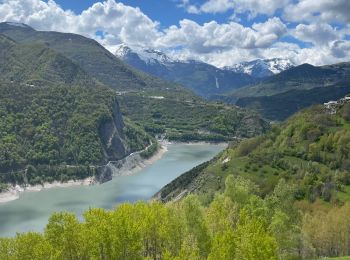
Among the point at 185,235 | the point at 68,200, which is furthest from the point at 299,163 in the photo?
the point at 68,200

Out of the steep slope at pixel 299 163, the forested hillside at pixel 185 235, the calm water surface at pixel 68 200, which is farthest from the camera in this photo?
the calm water surface at pixel 68 200

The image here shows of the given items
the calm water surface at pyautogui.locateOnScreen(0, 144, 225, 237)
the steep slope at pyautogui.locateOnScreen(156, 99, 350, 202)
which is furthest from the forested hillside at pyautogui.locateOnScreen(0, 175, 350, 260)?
the calm water surface at pyautogui.locateOnScreen(0, 144, 225, 237)

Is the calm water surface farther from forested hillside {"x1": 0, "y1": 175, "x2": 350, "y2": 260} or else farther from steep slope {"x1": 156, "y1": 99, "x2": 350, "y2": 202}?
forested hillside {"x1": 0, "y1": 175, "x2": 350, "y2": 260}

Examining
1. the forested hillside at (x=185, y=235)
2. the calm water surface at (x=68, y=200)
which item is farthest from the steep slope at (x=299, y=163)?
the forested hillside at (x=185, y=235)

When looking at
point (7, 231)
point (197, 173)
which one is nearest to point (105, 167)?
point (197, 173)

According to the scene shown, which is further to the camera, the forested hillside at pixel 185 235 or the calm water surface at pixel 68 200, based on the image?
the calm water surface at pixel 68 200

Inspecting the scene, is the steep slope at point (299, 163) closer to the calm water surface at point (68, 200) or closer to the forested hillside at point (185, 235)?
the calm water surface at point (68, 200)

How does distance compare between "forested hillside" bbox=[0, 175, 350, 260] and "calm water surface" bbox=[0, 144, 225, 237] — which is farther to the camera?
"calm water surface" bbox=[0, 144, 225, 237]

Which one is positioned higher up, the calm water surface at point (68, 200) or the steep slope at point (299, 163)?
the steep slope at point (299, 163)

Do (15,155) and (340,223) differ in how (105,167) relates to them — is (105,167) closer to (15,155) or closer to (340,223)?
(15,155)

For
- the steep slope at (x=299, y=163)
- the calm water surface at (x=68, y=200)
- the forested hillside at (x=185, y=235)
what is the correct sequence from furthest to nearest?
the calm water surface at (x=68, y=200)
the steep slope at (x=299, y=163)
the forested hillside at (x=185, y=235)
